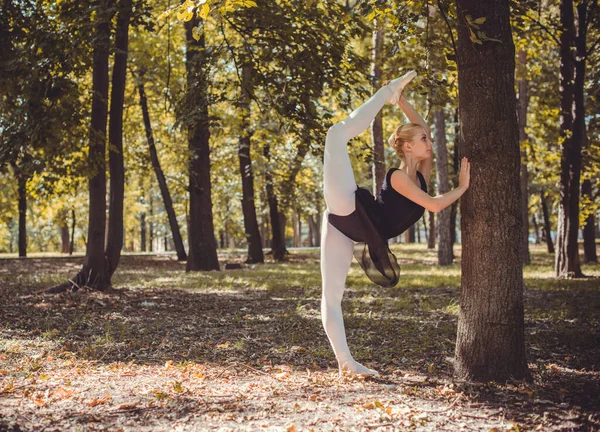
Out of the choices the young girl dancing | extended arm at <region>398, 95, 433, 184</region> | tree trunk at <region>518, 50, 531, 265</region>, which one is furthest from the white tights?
tree trunk at <region>518, 50, 531, 265</region>

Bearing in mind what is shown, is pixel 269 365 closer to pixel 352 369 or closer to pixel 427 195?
pixel 352 369

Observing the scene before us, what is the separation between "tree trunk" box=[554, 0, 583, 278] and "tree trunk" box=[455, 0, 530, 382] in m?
8.51

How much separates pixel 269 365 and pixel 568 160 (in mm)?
9646

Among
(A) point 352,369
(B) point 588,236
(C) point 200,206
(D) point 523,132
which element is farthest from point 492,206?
(B) point 588,236

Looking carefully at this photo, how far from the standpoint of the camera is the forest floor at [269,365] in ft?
13.3

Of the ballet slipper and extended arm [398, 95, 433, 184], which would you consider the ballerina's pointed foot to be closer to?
extended arm [398, 95, 433, 184]

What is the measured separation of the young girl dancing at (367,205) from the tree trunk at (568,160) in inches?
337

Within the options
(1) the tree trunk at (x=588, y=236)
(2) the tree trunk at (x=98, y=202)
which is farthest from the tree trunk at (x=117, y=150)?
(1) the tree trunk at (x=588, y=236)

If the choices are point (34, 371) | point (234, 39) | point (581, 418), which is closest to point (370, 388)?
point (581, 418)

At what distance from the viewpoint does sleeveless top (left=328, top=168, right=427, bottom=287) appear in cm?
490

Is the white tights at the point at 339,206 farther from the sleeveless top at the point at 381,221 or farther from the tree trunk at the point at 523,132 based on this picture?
the tree trunk at the point at 523,132

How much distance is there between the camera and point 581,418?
389cm

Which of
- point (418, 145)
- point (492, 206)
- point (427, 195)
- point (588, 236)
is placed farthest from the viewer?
point (588, 236)

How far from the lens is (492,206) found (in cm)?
461
